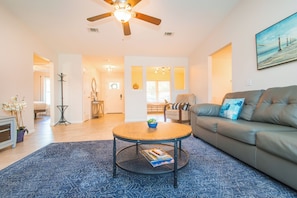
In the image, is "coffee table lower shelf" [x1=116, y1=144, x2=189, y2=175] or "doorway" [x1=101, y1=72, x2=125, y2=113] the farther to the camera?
"doorway" [x1=101, y1=72, x2=125, y2=113]

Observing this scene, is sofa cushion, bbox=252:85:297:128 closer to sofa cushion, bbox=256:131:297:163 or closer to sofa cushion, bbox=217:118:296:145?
sofa cushion, bbox=217:118:296:145

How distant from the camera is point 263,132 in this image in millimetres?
1563

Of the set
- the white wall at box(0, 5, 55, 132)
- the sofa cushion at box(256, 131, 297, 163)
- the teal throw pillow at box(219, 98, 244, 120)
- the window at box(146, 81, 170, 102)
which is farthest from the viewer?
the window at box(146, 81, 170, 102)

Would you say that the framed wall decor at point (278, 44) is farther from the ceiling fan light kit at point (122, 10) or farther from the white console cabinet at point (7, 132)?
the white console cabinet at point (7, 132)

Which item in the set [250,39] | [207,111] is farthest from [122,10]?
[250,39]

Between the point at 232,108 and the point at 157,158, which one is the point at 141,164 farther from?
the point at 232,108

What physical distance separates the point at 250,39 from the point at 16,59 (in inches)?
185

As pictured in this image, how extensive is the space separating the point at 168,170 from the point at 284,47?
8.08ft

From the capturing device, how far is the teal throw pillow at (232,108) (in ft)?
8.18

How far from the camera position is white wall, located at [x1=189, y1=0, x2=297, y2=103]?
2.32 metres

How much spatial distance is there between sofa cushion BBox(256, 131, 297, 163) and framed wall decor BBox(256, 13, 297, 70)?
1.42 m

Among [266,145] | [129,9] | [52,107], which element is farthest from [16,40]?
[266,145]

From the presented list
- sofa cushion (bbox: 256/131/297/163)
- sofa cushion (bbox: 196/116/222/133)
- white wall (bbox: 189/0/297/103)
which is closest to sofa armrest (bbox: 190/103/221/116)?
sofa cushion (bbox: 196/116/222/133)

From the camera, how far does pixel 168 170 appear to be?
1494 millimetres
